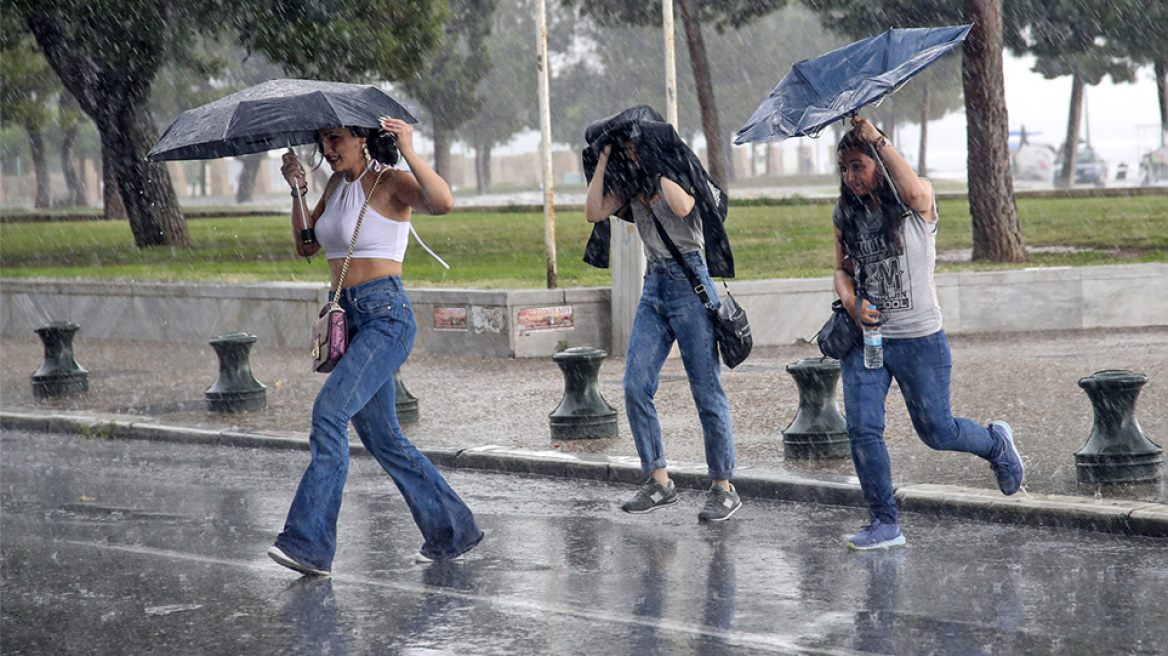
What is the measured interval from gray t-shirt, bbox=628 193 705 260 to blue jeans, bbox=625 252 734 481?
47 mm

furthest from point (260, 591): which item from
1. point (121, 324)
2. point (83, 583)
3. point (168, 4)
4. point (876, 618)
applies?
point (168, 4)

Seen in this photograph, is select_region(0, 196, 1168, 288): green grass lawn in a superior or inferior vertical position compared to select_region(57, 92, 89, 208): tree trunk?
inferior

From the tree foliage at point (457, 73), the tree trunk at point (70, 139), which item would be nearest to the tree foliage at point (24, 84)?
the tree trunk at point (70, 139)

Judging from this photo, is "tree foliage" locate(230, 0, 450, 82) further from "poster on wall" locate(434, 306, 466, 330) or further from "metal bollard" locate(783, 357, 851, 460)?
"metal bollard" locate(783, 357, 851, 460)

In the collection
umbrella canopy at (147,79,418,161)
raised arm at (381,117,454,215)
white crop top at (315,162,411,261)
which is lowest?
white crop top at (315,162,411,261)

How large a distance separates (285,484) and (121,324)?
10.0m

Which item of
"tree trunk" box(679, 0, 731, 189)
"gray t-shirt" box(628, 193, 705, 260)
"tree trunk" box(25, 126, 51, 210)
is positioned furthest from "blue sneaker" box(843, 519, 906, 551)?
"tree trunk" box(25, 126, 51, 210)

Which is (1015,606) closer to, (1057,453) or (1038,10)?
(1057,453)

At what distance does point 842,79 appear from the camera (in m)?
5.78

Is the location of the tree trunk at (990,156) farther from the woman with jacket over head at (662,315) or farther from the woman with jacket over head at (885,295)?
the woman with jacket over head at (885,295)

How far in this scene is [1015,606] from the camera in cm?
517

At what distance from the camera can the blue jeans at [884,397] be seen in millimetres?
5828

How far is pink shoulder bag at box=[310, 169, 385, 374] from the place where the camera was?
5.63 meters

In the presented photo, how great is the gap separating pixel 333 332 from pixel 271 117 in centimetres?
89
